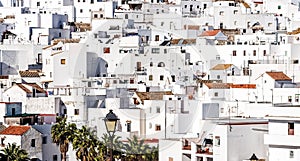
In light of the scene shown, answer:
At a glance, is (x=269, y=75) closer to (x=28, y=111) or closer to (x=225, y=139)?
(x=28, y=111)

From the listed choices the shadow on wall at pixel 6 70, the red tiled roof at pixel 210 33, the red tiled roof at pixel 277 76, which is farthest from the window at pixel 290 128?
the red tiled roof at pixel 210 33

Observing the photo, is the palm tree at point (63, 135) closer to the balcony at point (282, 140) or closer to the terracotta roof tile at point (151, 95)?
the terracotta roof tile at point (151, 95)

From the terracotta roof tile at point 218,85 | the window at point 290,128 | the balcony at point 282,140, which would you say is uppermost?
the terracotta roof tile at point 218,85

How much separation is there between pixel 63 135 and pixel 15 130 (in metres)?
1.03

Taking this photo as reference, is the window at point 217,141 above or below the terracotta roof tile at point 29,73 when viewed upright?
below

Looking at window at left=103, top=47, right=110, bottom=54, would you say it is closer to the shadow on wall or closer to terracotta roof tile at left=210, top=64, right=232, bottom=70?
the shadow on wall

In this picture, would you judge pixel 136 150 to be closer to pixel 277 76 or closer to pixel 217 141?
pixel 217 141

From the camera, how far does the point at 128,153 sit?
19969mm

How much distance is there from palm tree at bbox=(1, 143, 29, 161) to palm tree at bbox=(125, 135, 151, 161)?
2470 millimetres

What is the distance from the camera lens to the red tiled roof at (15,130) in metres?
22.1

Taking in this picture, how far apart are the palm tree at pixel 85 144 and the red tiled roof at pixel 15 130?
1079mm

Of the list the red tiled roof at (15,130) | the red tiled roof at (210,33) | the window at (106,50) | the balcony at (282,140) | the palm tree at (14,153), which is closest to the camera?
the balcony at (282,140)

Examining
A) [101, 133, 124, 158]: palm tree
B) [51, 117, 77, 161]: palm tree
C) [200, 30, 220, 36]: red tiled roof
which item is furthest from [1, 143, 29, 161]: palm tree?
[200, 30, 220, 36]: red tiled roof

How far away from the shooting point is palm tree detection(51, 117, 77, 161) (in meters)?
22.4
